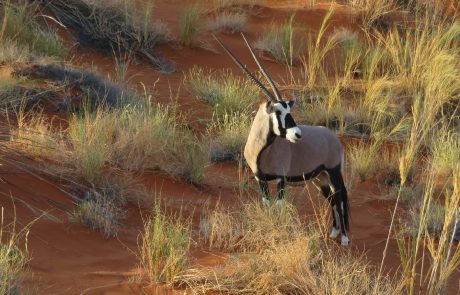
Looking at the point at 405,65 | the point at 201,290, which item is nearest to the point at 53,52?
the point at 405,65

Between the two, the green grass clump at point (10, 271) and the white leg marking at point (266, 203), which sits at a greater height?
the green grass clump at point (10, 271)

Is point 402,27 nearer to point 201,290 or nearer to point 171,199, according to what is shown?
point 171,199

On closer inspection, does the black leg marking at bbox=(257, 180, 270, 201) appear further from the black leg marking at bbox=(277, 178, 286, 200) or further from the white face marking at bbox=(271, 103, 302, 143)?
the white face marking at bbox=(271, 103, 302, 143)

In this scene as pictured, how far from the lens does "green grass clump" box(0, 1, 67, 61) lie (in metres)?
11.5

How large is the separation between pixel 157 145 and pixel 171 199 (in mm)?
1055

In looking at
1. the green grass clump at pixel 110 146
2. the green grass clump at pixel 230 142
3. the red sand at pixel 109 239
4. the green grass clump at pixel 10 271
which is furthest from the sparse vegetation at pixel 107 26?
the green grass clump at pixel 10 271

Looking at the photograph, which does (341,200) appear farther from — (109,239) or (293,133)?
(109,239)

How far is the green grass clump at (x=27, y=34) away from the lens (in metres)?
11.5

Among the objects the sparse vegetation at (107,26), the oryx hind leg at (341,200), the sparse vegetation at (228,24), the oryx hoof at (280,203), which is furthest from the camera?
the sparse vegetation at (228,24)

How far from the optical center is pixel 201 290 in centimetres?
540

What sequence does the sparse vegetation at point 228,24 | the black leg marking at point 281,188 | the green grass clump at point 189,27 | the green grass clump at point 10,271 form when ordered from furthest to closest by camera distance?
the sparse vegetation at point 228,24 → the green grass clump at point 189,27 → the black leg marking at point 281,188 → the green grass clump at point 10,271

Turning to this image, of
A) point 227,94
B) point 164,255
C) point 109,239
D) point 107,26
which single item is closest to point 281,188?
point 109,239

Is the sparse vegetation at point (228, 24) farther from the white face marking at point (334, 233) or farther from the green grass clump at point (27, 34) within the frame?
the white face marking at point (334, 233)

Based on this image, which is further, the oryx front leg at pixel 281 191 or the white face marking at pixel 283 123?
the white face marking at pixel 283 123
